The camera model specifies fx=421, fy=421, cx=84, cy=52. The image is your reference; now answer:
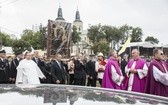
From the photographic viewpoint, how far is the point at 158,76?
350 inches

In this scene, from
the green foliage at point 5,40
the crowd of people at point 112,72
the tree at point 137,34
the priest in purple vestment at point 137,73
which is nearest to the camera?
the crowd of people at point 112,72

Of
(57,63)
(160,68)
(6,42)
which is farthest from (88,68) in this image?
(6,42)

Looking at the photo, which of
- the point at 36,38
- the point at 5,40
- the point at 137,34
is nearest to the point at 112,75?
the point at 36,38

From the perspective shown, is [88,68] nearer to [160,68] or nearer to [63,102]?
[160,68]

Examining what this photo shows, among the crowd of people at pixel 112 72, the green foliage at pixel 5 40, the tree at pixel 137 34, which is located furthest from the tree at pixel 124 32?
the crowd of people at pixel 112 72

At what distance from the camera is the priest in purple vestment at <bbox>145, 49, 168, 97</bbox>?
29.1ft

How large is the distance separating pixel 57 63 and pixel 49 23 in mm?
7367

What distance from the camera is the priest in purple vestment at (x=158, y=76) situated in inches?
349

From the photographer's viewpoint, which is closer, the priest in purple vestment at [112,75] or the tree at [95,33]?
the priest in purple vestment at [112,75]

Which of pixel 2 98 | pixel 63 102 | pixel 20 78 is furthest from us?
pixel 20 78

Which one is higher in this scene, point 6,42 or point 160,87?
point 6,42

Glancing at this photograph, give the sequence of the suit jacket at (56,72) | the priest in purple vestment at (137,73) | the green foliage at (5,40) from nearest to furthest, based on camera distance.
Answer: the priest in purple vestment at (137,73)
the suit jacket at (56,72)
the green foliage at (5,40)

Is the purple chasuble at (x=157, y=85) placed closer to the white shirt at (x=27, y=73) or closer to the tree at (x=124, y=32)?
the white shirt at (x=27, y=73)

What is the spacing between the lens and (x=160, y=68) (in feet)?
29.6
